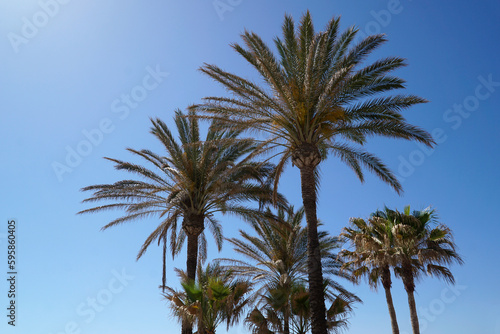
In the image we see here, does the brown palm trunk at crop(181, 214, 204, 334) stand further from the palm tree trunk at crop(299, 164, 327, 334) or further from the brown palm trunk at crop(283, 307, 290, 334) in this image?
the palm tree trunk at crop(299, 164, 327, 334)

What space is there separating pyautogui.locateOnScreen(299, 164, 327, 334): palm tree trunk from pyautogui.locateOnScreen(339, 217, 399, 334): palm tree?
16.9ft

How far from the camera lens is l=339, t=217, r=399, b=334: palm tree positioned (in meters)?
17.4

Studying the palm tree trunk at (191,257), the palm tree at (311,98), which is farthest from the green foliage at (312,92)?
the palm tree trunk at (191,257)

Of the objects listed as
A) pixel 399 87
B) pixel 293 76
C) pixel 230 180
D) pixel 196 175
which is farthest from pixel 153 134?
pixel 399 87

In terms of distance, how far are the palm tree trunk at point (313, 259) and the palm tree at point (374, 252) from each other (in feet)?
16.9

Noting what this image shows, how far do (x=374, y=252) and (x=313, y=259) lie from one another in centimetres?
564

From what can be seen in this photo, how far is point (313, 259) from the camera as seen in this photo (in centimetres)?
1295

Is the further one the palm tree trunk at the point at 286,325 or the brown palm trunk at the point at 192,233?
the brown palm trunk at the point at 192,233

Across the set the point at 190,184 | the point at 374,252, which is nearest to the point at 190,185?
the point at 190,184

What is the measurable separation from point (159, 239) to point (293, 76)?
897cm

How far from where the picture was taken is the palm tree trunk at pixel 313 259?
39.3ft

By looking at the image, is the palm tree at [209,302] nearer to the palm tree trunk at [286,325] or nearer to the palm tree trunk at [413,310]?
the palm tree trunk at [286,325]

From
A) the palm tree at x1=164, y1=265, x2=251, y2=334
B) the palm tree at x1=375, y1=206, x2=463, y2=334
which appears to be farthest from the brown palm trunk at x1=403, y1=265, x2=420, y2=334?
the palm tree at x1=164, y1=265, x2=251, y2=334

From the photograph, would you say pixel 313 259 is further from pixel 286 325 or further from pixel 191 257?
pixel 191 257
